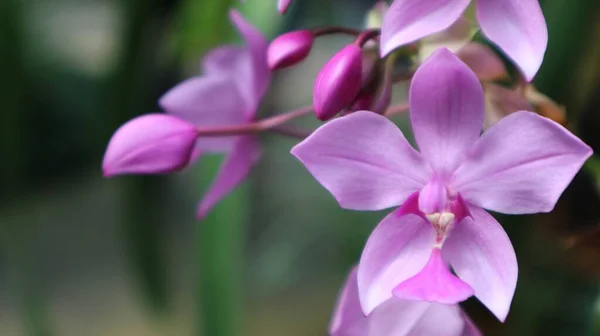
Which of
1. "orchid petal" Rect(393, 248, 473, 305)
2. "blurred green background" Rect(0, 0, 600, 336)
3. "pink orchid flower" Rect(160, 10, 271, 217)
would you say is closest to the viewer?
"orchid petal" Rect(393, 248, 473, 305)

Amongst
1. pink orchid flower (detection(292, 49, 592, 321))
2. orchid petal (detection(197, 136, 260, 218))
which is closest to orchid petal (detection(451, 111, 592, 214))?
pink orchid flower (detection(292, 49, 592, 321))

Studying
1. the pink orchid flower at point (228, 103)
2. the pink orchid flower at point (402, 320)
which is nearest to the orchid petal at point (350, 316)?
the pink orchid flower at point (402, 320)

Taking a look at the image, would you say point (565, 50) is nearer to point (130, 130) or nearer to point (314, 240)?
point (130, 130)

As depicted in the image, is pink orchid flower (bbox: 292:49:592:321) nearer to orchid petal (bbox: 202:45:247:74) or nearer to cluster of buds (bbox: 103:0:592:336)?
cluster of buds (bbox: 103:0:592:336)

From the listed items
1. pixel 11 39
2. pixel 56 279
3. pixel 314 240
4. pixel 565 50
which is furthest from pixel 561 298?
pixel 56 279

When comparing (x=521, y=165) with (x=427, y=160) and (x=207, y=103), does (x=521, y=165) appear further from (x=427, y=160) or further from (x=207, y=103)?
(x=207, y=103)

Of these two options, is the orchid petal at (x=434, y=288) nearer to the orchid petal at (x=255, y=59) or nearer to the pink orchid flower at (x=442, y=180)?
the pink orchid flower at (x=442, y=180)
